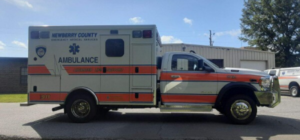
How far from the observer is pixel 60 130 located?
6.27m

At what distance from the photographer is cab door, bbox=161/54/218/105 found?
6.85 meters

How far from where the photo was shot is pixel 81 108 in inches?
278

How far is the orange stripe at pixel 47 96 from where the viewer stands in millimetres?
7031

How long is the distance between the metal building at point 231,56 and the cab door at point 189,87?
13.0 m

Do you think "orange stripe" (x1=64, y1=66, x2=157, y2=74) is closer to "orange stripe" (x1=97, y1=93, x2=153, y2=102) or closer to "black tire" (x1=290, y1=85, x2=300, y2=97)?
"orange stripe" (x1=97, y1=93, x2=153, y2=102)

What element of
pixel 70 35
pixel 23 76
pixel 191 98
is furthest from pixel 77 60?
pixel 23 76

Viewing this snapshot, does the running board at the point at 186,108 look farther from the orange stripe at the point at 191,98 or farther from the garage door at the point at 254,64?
the garage door at the point at 254,64

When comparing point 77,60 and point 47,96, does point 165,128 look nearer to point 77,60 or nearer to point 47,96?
point 77,60

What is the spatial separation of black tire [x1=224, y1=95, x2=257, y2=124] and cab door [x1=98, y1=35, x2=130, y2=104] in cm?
298

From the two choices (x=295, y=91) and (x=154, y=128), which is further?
(x=295, y=91)

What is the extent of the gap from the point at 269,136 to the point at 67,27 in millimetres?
6237

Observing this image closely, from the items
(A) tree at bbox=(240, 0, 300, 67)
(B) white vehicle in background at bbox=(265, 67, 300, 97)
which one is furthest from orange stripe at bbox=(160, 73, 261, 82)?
(A) tree at bbox=(240, 0, 300, 67)

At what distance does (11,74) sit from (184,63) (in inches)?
774

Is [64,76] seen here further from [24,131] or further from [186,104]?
[186,104]
